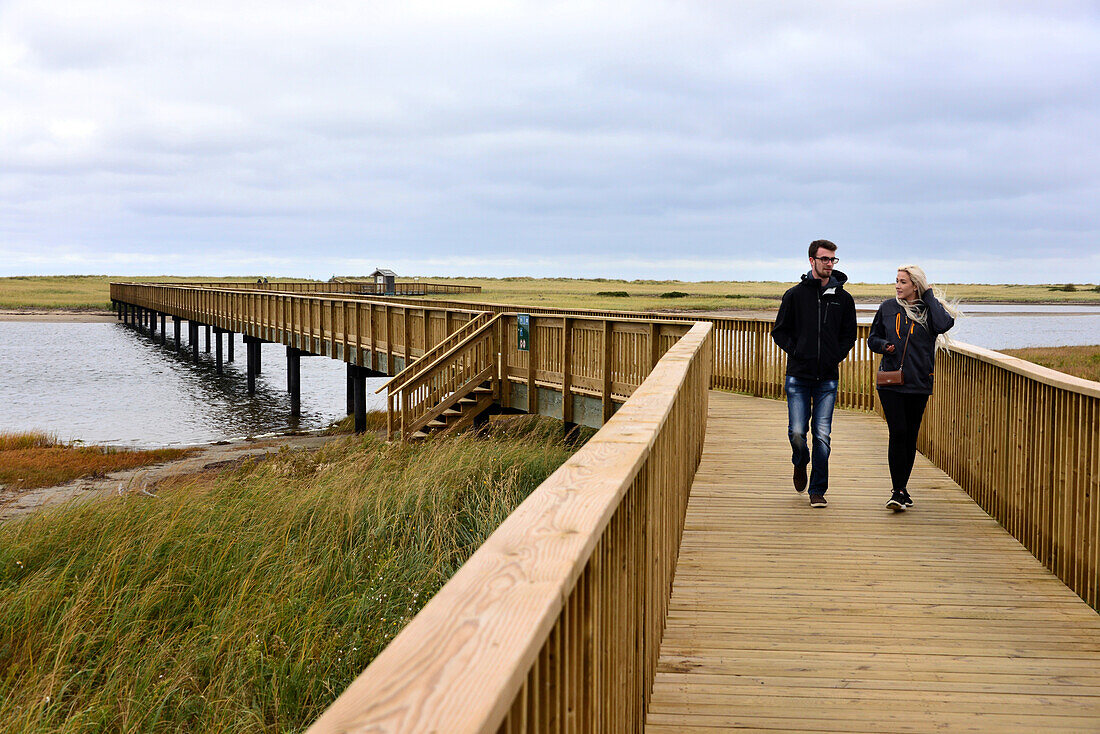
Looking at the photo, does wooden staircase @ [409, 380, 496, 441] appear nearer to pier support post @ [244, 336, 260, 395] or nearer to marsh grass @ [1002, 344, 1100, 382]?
marsh grass @ [1002, 344, 1100, 382]

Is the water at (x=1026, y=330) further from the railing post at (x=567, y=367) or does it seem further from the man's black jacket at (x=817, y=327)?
the man's black jacket at (x=817, y=327)

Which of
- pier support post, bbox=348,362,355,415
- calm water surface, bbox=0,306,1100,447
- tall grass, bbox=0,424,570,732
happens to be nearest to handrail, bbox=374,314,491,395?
tall grass, bbox=0,424,570,732

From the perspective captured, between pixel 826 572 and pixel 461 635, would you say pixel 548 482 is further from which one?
pixel 826 572

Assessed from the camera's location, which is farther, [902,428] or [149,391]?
[149,391]

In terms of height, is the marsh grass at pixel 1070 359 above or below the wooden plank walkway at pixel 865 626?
below

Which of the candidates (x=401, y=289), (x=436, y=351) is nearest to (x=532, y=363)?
(x=436, y=351)

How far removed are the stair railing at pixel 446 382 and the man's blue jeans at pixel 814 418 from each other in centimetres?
938

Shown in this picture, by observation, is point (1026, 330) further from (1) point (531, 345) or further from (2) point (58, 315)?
(2) point (58, 315)

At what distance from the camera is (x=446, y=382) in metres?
17.5

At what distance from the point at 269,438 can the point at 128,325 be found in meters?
60.7

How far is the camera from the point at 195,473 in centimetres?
1742

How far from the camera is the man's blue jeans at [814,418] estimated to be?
7.53m

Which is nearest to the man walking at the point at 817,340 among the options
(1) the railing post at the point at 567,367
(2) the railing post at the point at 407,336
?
(1) the railing post at the point at 567,367

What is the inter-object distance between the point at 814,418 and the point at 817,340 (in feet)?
2.20
